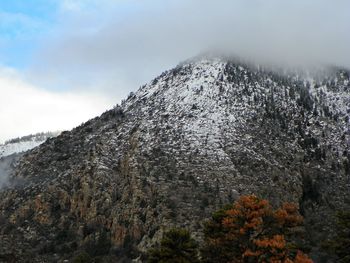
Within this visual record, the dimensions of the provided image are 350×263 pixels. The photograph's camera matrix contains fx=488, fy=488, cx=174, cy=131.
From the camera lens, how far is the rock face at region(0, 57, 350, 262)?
62.7m

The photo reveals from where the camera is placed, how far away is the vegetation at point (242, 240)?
31078 millimetres

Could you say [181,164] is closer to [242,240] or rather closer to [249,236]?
[249,236]

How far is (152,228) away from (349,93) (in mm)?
49512

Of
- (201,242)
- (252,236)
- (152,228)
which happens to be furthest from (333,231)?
(252,236)

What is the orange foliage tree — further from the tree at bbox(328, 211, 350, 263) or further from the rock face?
the rock face

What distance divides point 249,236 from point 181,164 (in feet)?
121

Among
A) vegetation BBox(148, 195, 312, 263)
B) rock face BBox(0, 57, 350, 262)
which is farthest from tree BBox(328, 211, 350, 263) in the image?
rock face BBox(0, 57, 350, 262)

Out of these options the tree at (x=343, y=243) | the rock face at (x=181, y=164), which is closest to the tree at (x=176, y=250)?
the tree at (x=343, y=243)

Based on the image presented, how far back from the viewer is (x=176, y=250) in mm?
31406

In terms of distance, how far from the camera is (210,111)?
8012cm

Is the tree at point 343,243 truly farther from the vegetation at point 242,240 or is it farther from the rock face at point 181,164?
the rock face at point 181,164

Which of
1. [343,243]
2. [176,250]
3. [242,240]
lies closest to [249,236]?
[242,240]

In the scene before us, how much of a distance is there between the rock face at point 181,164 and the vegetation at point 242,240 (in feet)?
74.1

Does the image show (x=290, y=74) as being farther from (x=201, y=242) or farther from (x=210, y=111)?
(x=201, y=242)
